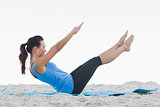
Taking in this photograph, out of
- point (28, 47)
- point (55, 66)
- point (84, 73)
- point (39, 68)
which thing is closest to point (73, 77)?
point (84, 73)

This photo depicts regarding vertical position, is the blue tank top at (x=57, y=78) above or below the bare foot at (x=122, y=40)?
below

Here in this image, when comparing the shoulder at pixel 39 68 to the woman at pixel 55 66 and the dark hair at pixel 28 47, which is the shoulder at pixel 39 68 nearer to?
the woman at pixel 55 66

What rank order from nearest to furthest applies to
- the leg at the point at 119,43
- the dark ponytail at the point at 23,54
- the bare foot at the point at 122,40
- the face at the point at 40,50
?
the face at the point at 40,50 → the dark ponytail at the point at 23,54 → the leg at the point at 119,43 → the bare foot at the point at 122,40

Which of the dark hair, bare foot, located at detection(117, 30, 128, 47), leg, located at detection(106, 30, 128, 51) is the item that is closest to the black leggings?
leg, located at detection(106, 30, 128, 51)

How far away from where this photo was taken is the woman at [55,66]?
2.86 m

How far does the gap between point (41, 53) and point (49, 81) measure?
1.15 ft

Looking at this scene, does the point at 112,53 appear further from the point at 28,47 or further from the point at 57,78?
the point at 28,47

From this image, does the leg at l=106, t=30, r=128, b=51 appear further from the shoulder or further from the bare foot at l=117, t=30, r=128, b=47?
the shoulder

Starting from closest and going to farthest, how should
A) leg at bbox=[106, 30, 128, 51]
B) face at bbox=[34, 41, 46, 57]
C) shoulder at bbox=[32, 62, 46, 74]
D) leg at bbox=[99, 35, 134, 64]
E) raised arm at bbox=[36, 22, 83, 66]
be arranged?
raised arm at bbox=[36, 22, 83, 66], shoulder at bbox=[32, 62, 46, 74], face at bbox=[34, 41, 46, 57], leg at bbox=[99, 35, 134, 64], leg at bbox=[106, 30, 128, 51]

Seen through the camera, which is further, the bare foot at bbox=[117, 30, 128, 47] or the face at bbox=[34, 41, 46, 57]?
the bare foot at bbox=[117, 30, 128, 47]

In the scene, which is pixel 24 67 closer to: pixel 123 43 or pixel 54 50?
pixel 54 50

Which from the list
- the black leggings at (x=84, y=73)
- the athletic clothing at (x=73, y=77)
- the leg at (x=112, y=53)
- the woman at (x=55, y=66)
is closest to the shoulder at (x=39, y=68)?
the woman at (x=55, y=66)

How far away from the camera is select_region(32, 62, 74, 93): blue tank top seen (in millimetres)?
3033

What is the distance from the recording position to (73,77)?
323cm
